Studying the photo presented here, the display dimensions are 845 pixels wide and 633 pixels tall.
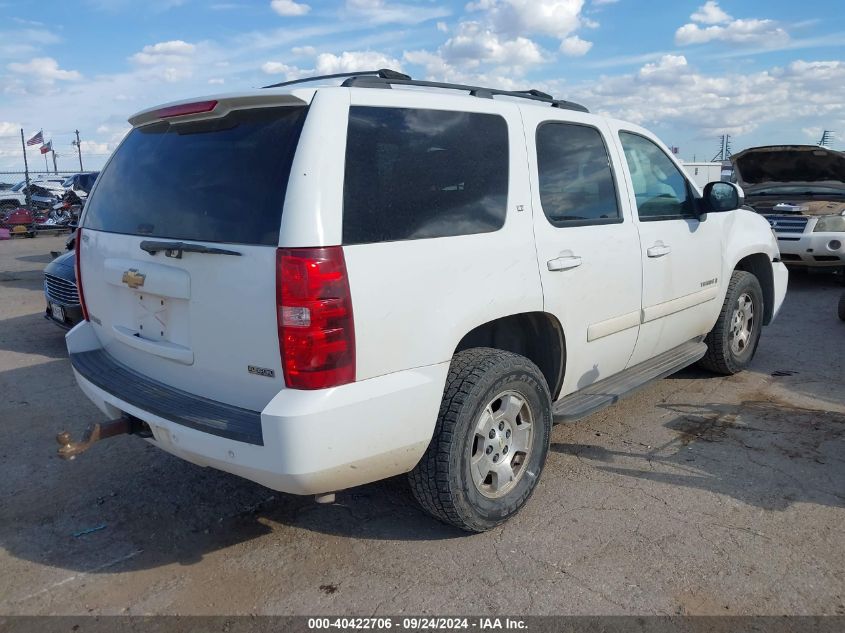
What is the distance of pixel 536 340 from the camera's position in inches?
148

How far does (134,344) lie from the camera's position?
3223mm

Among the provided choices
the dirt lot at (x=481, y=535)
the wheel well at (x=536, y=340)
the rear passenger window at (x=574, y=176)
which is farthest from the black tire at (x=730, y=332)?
the wheel well at (x=536, y=340)

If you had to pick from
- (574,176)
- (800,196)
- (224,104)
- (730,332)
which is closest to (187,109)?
(224,104)

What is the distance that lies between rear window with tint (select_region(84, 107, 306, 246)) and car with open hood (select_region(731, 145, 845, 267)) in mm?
8737

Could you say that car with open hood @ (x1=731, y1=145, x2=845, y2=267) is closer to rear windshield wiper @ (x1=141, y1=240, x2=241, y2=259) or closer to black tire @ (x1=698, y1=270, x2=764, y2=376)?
black tire @ (x1=698, y1=270, x2=764, y2=376)

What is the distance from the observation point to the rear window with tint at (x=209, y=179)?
8.86 feet

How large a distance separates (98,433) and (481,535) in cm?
181

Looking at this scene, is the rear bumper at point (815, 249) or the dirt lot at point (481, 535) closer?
the dirt lot at point (481, 535)

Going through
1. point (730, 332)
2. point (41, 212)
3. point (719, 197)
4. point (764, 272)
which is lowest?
point (730, 332)

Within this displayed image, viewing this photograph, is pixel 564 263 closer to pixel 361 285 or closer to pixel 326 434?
pixel 361 285

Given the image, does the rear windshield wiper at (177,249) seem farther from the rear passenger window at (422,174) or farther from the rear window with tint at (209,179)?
the rear passenger window at (422,174)

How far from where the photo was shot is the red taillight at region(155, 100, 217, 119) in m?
2.94

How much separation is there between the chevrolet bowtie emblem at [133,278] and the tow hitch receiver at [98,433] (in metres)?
0.60

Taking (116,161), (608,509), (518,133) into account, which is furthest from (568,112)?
(116,161)
